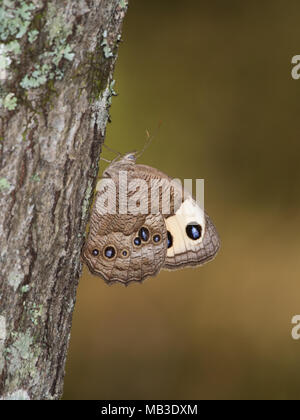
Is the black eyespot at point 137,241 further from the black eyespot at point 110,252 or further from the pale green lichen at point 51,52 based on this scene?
the pale green lichen at point 51,52

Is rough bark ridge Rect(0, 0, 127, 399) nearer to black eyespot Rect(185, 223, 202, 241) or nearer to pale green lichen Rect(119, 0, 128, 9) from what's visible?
pale green lichen Rect(119, 0, 128, 9)

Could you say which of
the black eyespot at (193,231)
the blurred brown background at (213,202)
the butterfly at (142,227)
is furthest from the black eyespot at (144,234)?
the blurred brown background at (213,202)

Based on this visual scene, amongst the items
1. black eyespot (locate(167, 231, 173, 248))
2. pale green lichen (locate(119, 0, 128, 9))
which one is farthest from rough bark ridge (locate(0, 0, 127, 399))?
black eyespot (locate(167, 231, 173, 248))

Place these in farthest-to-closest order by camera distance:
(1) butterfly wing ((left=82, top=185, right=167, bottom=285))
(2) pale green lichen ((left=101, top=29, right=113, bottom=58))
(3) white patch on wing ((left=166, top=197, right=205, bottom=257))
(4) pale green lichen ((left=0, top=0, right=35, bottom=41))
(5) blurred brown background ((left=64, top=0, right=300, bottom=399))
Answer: (5) blurred brown background ((left=64, top=0, right=300, bottom=399)), (3) white patch on wing ((left=166, top=197, right=205, bottom=257)), (1) butterfly wing ((left=82, top=185, right=167, bottom=285)), (2) pale green lichen ((left=101, top=29, right=113, bottom=58)), (4) pale green lichen ((left=0, top=0, right=35, bottom=41))

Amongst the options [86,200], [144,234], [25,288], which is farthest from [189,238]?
[25,288]

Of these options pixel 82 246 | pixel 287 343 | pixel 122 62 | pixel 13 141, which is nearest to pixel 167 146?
pixel 122 62

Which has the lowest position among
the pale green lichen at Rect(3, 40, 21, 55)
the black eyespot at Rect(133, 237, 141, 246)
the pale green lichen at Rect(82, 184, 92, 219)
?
the pale green lichen at Rect(82, 184, 92, 219)
